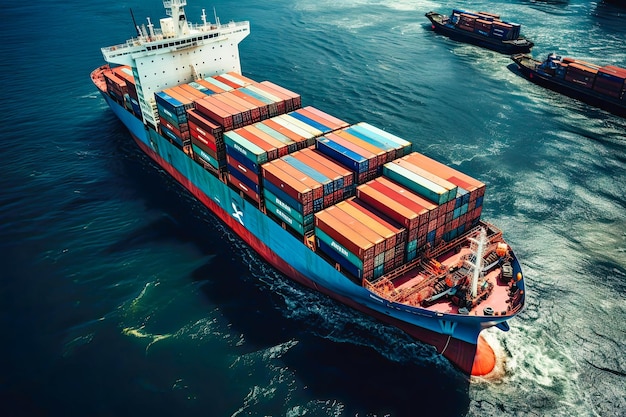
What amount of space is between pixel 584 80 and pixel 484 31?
25.0 meters

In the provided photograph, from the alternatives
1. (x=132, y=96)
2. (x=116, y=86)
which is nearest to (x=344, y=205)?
(x=132, y=96)

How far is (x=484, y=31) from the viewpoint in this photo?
264ft

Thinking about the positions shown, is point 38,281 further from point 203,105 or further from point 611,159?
point 611,159

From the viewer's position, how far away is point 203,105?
3834cm

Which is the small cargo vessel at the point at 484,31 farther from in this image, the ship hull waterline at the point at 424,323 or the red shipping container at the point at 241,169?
the ship hull waterline at the point at 424,323

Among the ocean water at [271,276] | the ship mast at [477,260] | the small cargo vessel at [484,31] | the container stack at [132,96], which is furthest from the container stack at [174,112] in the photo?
the small cargo vessel at [484,31]

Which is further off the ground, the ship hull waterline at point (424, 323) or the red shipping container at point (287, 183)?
the red shipping container at point (287, 183)

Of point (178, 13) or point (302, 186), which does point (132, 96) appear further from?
point (302, 186)

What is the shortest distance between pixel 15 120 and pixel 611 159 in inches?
2905

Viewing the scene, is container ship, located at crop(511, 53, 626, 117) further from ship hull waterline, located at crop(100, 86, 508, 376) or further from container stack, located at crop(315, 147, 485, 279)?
ship hull waterline, located at crop(100, 86, 508, 376)

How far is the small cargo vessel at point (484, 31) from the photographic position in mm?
76688

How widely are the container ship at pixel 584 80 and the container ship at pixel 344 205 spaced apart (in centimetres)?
4312

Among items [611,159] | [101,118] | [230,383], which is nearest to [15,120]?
[101,118]

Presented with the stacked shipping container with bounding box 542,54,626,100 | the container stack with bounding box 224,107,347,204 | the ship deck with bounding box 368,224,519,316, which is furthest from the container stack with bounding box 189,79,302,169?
the stacked shipping container with bounding box 542,54,626,100
